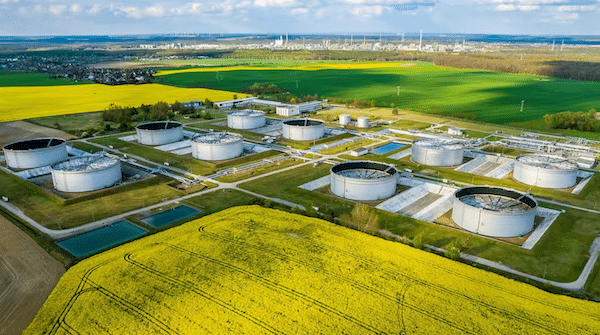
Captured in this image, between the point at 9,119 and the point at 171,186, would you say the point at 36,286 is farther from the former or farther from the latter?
the point at 9,119

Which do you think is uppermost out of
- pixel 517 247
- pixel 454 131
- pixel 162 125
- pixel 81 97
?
pixel 81 97

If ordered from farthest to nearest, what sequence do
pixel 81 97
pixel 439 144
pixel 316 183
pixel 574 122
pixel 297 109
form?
pixel 81 97 < pixel 297 109 < pixel 574 122 < pixel 439 144 < pixel 316 183

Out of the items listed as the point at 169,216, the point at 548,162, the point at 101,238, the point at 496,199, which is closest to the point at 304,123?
the point at 169,216

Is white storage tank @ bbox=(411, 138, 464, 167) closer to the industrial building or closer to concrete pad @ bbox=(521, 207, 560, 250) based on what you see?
concrete pad @ bbox=(521, 207, 560, 250)

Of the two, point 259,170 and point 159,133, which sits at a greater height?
point 159,133

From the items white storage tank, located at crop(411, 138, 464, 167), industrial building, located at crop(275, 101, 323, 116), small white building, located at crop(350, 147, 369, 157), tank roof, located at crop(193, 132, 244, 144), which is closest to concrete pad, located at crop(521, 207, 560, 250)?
white storage tank, located at crop(411, 138, 464, 167)

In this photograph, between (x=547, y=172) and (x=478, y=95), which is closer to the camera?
(x=547, y=172)

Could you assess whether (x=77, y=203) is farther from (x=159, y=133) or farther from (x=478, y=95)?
(x=478, y=95)
